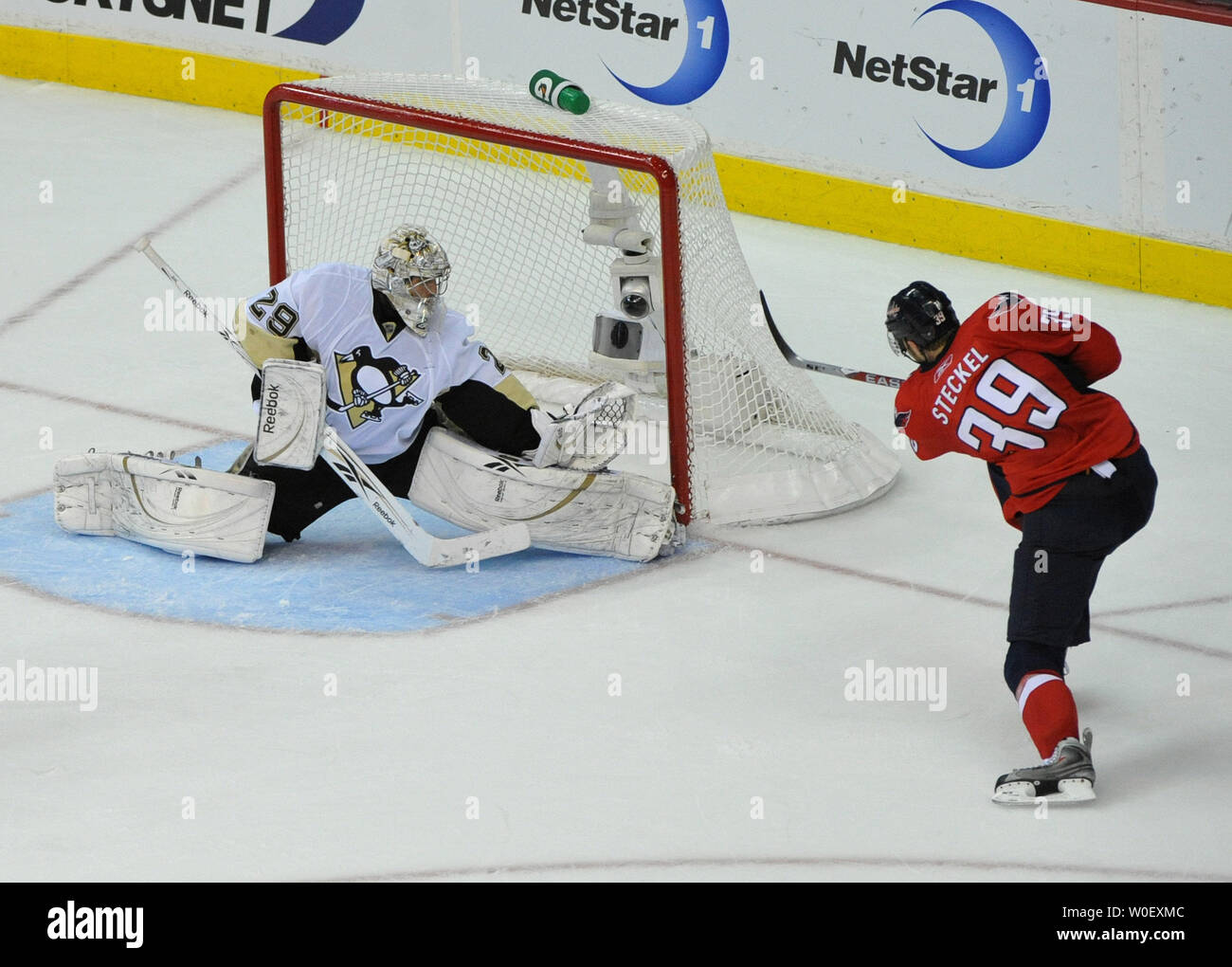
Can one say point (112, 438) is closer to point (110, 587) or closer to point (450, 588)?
point (110, 587)

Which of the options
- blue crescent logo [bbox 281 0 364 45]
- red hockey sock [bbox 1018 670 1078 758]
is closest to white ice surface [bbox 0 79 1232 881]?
red hockey sock [bbox 1018 670 1078 758]

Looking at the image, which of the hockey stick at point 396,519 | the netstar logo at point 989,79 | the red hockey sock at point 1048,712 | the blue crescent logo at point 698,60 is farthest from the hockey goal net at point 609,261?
the netstar logo at point 989,79

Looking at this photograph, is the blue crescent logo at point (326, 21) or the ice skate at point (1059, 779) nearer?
the ice skate at point (1059, 779)

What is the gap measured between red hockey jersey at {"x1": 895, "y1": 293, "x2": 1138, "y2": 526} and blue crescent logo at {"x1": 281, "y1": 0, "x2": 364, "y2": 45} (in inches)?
204

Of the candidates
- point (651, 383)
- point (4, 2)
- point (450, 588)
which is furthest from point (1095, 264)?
point (4, 2)

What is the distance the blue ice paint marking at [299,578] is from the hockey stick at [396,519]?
60 mm

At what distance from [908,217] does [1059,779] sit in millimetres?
4104

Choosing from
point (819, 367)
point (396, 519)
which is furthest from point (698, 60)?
point (396, 519)

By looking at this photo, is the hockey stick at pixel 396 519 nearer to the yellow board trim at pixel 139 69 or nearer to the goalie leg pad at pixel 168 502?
the goalie leg pad at pixel 168 502

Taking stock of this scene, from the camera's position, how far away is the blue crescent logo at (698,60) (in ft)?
24.6

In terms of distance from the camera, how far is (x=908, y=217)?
751 centimetres

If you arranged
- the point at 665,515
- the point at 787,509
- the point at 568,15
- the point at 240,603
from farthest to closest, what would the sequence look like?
the point at 568,15 → the point at 787,509 → the point at 665,515 → the point at 240,603

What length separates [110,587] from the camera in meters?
4.69

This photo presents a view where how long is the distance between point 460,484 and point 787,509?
0.94 meters
